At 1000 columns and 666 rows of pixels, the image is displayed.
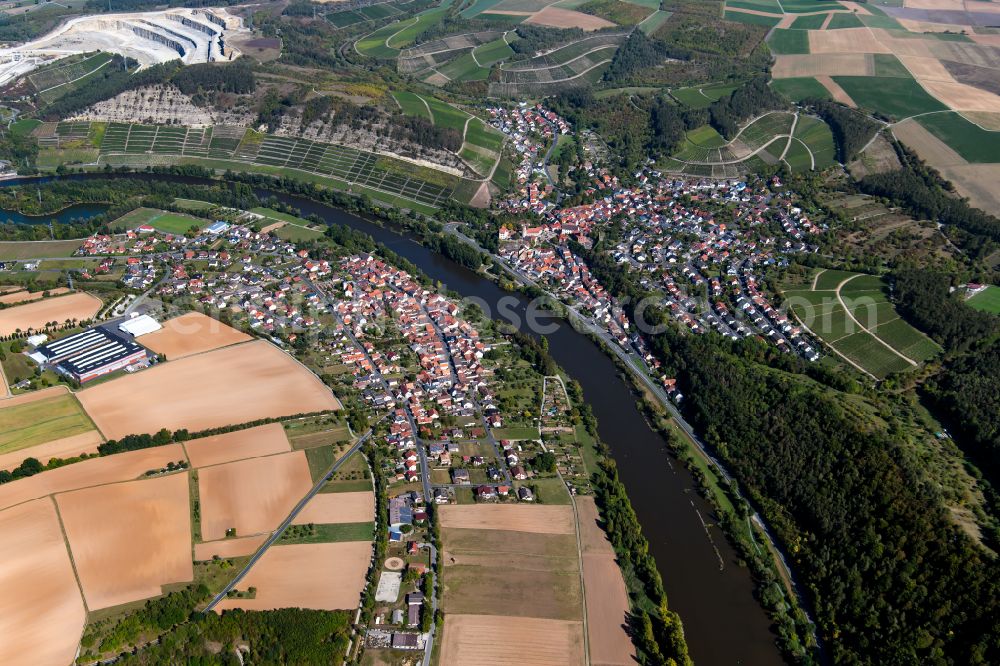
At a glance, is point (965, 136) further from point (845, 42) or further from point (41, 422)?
point (41, 422)

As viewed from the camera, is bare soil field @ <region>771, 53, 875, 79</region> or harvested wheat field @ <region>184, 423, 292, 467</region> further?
bare soil field @ <region>771, 53, 875, 79</region>

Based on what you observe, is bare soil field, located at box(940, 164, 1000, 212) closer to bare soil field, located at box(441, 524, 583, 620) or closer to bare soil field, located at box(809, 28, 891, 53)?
bare soil field, located at box(809, 28, 891, 53)

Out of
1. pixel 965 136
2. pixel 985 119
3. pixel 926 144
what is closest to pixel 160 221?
pixel 926 144

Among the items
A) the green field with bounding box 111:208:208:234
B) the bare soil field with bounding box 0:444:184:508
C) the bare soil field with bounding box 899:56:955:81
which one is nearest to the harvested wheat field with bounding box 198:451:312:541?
the bare soil field with bounding box 0:444:184:508

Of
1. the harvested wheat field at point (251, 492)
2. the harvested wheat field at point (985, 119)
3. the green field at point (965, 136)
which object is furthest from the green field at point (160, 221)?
the harvested wheat field at point (985, 119)

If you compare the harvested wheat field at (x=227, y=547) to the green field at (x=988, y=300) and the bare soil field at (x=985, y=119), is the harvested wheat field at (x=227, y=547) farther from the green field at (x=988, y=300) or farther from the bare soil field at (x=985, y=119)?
the bare soil field at (x=985, y=119)

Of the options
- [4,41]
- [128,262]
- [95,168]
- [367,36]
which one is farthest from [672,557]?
[4,41]
